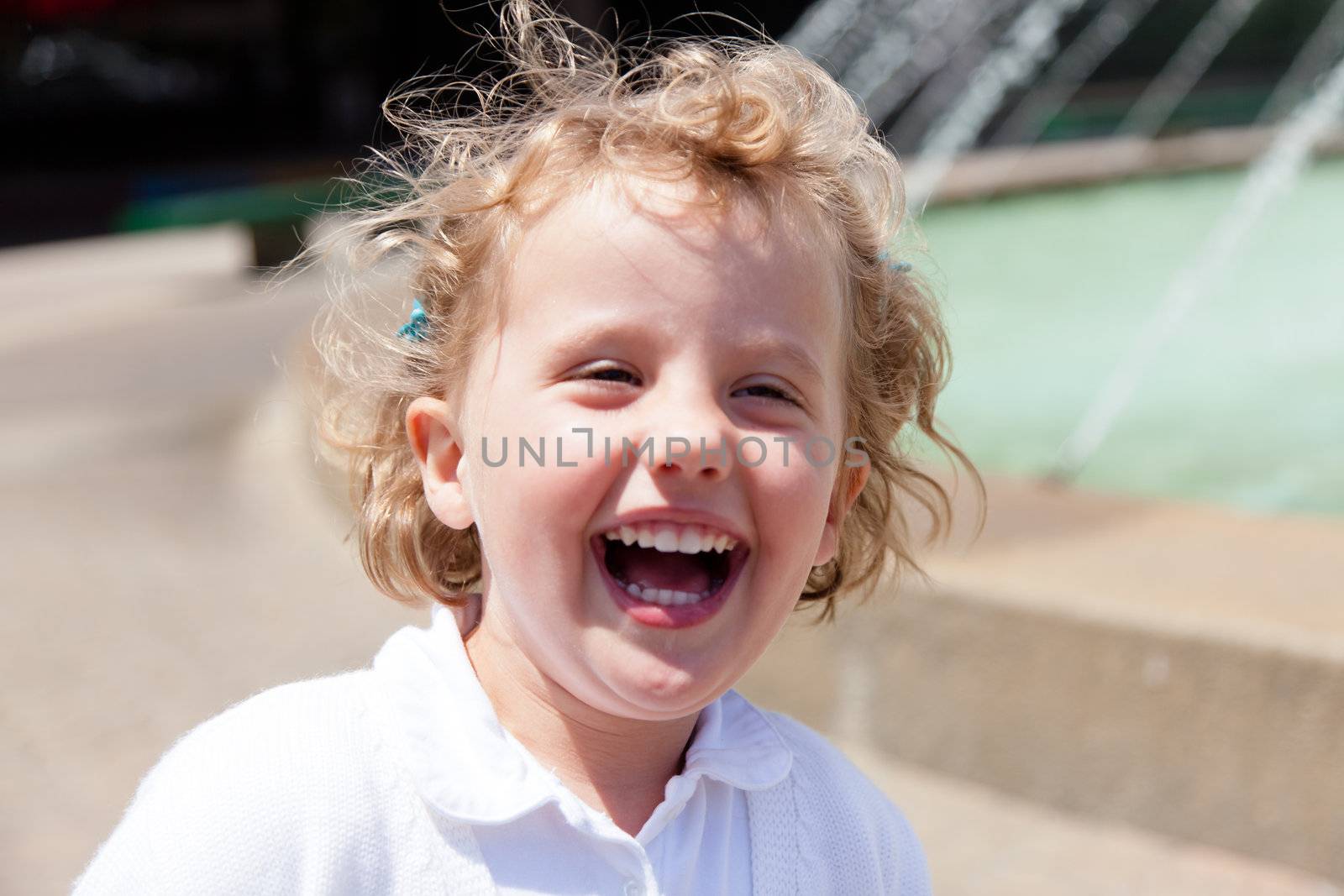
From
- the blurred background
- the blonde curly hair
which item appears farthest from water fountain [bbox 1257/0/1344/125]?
the blonde curly hair

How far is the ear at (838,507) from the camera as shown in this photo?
1604 mm

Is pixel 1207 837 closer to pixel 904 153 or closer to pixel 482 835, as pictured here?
pixel 482 835

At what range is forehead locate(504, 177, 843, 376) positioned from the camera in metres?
1.36

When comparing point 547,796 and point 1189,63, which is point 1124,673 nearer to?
point 547,796

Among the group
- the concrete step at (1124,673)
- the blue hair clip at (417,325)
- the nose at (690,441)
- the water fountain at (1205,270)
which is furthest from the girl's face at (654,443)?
the water fountain at (1205,270)

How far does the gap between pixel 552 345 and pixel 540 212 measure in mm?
156

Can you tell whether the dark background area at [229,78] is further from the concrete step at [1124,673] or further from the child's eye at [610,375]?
the child's eye at [610,375]

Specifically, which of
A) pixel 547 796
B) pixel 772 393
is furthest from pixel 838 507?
pixel 547 796

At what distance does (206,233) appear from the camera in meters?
15.9

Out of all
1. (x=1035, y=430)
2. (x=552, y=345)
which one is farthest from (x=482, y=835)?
(x=1035, y=430)

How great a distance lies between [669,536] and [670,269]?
A: 25cm

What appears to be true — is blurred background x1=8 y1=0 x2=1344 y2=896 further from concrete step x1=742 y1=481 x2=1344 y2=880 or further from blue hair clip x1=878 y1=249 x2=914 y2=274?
blue hair clip x1=878 y1=249 x2=914 y2=274

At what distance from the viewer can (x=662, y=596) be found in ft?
4.41

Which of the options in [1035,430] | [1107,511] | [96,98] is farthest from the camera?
[96,98]
